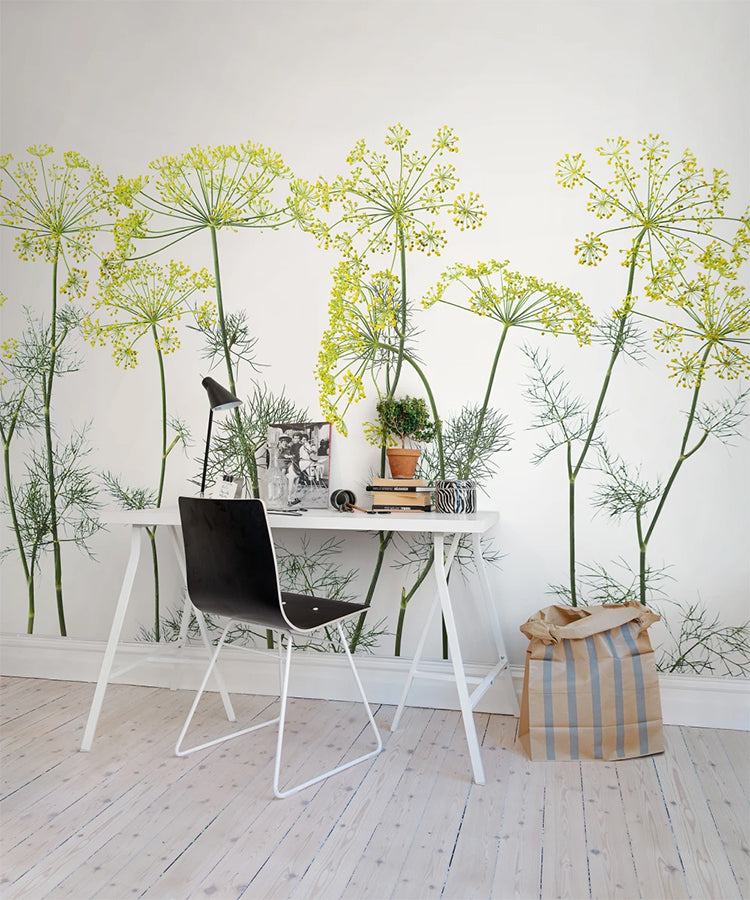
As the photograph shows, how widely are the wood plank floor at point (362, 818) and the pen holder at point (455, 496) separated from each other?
736mm

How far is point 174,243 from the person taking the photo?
3.18 meters

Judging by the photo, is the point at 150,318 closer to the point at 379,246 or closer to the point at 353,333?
the point at 353,333

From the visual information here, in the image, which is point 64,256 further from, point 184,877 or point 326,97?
point 184,877

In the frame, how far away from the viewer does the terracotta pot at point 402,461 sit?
2.81m

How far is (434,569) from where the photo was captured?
2619 mm

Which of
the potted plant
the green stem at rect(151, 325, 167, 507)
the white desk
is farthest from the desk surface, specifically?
the green stem at rect(151, 325, 167, 507)

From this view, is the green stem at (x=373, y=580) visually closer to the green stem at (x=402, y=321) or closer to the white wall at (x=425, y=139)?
the white wall at (x=425, y=139)

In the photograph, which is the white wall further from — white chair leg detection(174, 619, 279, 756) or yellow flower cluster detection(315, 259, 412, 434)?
white chair leg detection(174, 619, 279, 756)

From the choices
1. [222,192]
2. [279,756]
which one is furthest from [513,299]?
[279,756]

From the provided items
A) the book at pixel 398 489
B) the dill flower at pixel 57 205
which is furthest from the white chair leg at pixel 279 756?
the dill flower at pixel 57 205

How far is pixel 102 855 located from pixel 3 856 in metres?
0.23

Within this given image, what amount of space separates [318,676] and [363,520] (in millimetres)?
822

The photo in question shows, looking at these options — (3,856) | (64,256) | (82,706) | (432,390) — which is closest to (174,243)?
(64,256)

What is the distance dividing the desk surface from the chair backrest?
0.78 feet
